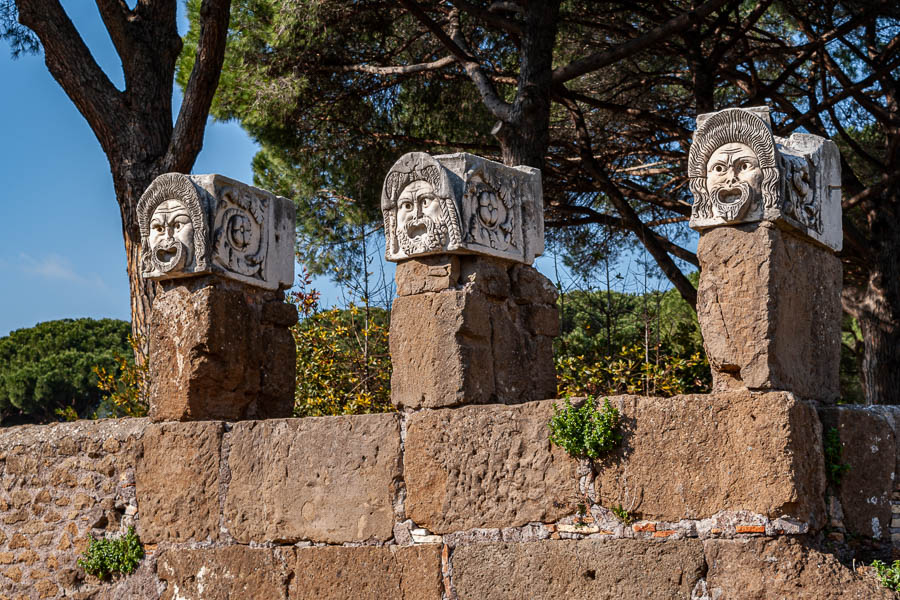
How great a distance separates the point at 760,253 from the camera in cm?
424

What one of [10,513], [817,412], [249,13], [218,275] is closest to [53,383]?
[249,13]

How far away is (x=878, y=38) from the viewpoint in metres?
10.3

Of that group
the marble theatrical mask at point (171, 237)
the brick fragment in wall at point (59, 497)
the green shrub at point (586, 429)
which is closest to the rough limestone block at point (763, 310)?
the green shrub at point (586, 429)

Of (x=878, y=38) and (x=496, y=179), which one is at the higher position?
(x=878, y=38)

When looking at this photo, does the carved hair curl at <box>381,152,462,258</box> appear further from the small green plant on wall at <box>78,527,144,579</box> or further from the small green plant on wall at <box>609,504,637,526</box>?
the small green plant on wall at <box>78,527,144,579</box>

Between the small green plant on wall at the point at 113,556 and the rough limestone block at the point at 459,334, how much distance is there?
183cm

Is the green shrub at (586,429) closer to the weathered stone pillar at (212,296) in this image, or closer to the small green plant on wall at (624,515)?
the small green plant on wall at (624,515)

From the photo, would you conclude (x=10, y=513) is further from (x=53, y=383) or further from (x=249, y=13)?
(x=53, y=383)

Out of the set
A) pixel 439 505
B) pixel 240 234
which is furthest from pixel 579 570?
pixel 240 234

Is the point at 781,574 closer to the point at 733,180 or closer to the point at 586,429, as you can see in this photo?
the point at 586,429

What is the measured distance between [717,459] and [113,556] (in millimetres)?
3357

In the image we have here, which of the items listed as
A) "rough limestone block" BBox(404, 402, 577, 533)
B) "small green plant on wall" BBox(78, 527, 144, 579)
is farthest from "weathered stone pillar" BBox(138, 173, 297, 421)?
"rough limestone block" BBox(404, 402, 577, 533)

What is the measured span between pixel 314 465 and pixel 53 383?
45.5 ft

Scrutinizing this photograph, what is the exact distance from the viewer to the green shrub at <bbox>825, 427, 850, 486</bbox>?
4.30 meters
